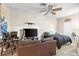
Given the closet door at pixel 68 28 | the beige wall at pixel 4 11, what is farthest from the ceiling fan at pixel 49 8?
the beige wall at pixel 4 11

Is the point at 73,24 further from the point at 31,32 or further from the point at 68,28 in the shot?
the point at 31,32

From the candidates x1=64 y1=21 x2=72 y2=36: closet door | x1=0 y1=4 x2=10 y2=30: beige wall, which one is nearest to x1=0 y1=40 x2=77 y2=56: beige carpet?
x1=64 y1=21 x2=72 y2=36: closet door

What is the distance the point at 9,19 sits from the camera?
2.47 metres

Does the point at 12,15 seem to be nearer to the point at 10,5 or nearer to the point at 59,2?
the point at 10,5

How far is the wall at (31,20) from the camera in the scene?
2496 mm

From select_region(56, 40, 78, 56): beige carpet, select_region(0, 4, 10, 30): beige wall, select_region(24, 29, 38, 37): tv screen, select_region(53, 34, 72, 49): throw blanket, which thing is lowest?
select_region(56, 40, 78, 56): beige carpet

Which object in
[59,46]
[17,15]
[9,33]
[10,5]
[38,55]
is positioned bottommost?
[38,55]

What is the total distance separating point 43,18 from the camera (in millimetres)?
2615

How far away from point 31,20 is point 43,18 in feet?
0.85

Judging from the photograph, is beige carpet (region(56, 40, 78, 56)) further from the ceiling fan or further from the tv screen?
the ceiling fan

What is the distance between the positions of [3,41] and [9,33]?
20cm

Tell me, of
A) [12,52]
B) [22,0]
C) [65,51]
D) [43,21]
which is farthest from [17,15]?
[65,51]

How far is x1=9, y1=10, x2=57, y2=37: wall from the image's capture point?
8.19 ft

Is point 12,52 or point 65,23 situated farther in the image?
point 65,23
